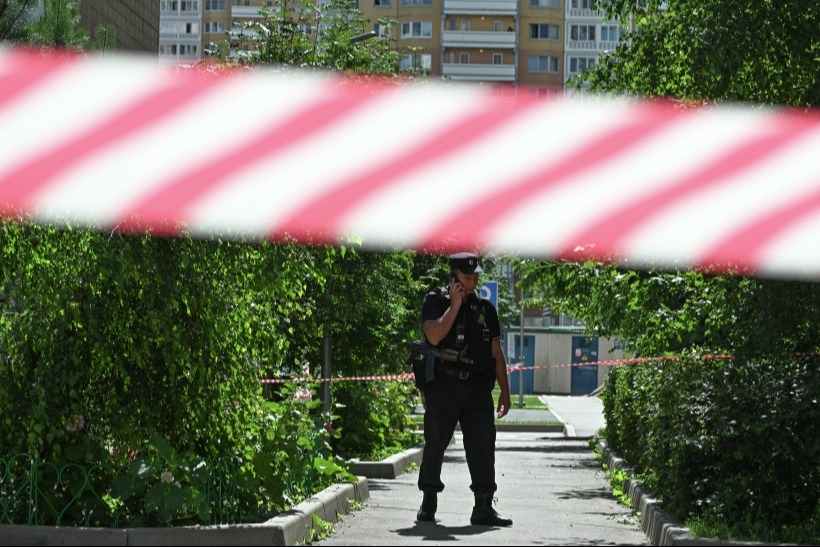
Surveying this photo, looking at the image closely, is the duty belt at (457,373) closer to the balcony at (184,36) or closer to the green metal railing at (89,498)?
the green metal railing at (89,498)

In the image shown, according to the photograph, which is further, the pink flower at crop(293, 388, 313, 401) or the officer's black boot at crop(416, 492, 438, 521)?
the pink flower at crop(293, 388, 313, 401)

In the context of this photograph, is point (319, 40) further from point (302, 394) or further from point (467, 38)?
point (467, 38)

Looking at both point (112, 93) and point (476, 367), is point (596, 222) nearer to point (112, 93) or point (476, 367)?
point (476, 367)

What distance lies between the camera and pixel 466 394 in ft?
33.0

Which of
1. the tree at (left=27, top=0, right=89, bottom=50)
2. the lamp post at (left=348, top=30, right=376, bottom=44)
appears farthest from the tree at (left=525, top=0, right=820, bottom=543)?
the tree at (left=27, top=0, right=89, bottom=50)

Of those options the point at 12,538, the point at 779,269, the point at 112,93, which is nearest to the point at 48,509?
the point at 12,538

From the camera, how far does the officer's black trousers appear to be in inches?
395

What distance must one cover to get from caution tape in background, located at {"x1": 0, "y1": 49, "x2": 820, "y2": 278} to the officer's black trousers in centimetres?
106

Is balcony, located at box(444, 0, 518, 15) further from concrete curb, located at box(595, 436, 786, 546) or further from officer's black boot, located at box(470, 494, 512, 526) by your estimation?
officer's black boot, located at box(470, 494, 512, 526)

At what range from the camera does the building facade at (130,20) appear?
34.2m

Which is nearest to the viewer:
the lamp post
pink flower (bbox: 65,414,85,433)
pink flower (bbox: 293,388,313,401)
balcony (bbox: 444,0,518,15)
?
pink flower (bbox: 65,414,85,433)

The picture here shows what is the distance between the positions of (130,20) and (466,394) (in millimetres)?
30430

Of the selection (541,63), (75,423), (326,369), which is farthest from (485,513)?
(541,63)

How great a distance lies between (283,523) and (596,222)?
8.49ft
